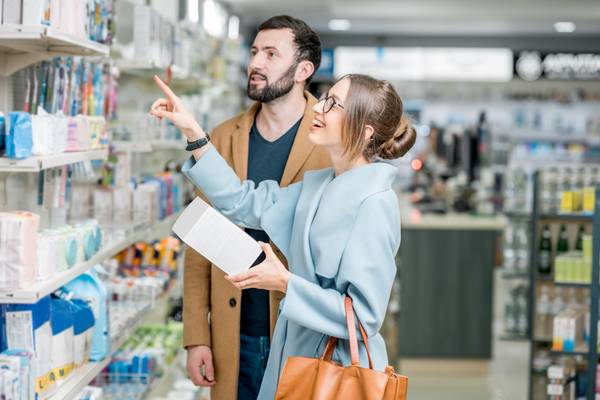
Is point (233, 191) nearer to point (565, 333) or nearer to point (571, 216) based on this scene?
point (565, 333)

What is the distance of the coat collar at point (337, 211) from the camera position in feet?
7.50

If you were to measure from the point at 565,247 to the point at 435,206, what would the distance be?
1.88m

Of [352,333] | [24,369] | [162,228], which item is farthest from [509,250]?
[24,369]

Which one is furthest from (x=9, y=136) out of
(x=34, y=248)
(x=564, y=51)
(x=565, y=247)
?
(x=564, y=51)

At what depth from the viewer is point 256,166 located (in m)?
2.96

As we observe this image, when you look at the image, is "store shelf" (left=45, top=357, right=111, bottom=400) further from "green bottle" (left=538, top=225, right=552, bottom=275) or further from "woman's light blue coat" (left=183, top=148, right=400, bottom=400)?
"green bottle" (left=538, top=225, right=552, bottom=275)

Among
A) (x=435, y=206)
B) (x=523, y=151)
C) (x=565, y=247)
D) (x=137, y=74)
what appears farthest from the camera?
(x=523, y=151)

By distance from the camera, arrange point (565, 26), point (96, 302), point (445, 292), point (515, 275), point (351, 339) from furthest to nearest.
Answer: point (565, 26), point (445, 292), point (515, 275), point (96, 302), point (351, 339)

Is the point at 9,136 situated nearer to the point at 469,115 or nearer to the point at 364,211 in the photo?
the point at 364,211

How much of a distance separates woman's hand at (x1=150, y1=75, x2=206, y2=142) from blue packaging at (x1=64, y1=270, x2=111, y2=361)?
2.94 ft

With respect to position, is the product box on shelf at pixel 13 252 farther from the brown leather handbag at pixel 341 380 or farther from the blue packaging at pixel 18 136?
the brown leather handbag at pixel 341 380

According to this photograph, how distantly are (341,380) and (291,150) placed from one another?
969 millimetres

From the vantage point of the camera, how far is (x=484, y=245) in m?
7.12

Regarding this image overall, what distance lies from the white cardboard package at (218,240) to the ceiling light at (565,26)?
1168 cm
